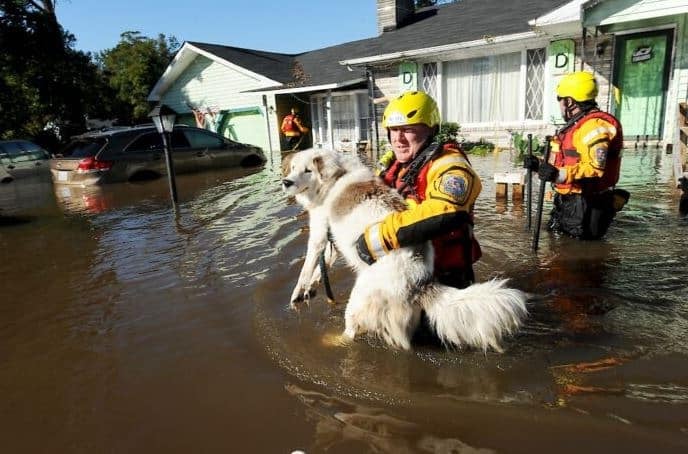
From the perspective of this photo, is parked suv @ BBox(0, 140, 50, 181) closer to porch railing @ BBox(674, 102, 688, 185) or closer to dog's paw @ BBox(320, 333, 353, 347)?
dog's paw @ BBox(320, 333, 353, 347)

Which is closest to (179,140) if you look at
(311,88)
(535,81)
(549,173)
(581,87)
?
(311,88)

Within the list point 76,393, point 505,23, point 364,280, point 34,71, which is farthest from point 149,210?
point 34,71

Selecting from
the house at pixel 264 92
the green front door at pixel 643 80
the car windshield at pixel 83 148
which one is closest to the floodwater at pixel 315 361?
the car windshield at pixel 83 148

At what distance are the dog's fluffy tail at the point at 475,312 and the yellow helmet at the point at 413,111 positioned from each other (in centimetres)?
102

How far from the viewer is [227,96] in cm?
2216

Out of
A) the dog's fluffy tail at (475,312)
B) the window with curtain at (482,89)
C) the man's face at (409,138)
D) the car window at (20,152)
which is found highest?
the window with curtain at (482,89)

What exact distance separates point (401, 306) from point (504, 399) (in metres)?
0.78

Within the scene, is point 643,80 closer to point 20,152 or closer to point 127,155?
point 127,155

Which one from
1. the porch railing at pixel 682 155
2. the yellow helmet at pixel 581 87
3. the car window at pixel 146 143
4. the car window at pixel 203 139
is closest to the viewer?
the yellow helmet at pixel 581 87

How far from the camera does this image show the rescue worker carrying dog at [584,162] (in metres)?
4.26

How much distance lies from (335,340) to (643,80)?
12.1m

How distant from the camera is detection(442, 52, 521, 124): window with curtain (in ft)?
45.4

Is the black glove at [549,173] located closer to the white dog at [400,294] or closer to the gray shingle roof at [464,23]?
the white dog at [400,294]

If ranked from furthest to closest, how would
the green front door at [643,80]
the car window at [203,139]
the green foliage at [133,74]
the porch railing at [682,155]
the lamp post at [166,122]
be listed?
1. the green foliage at [133,74]
2. the car window at [203,139]
3. the green front door at [643,80]
4. the lamp post at [166,122]
5. the porch railing at [682,155]
